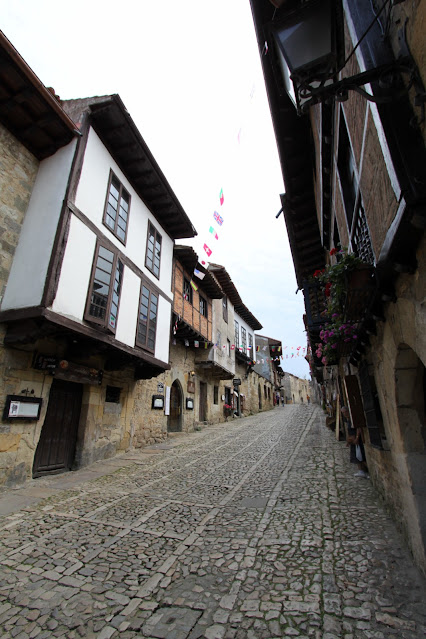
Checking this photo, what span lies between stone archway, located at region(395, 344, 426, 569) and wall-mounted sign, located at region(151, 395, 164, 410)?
900cm

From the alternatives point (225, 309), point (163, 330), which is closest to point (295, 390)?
point (225, 309)

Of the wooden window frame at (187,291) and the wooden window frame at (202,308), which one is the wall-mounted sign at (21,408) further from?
the wooden window frame at (202,308)

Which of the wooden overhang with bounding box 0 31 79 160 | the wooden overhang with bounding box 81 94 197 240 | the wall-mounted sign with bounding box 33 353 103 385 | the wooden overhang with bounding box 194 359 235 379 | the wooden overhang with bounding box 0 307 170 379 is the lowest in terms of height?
the wall-mounted sign with bounding box 33 353 103 385

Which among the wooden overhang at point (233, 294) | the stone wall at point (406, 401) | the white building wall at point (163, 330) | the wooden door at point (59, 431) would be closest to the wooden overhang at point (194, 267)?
the wooden overhang at point (233, 294)

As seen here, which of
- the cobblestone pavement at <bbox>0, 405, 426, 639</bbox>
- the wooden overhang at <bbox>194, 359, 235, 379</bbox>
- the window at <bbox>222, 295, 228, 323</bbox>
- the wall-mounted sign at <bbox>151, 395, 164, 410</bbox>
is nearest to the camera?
the cobblestone pavement at <bbox>0, 405, 426, 639</bbox>

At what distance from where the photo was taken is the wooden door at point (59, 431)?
686 cm

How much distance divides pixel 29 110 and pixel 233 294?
1479 centimetres

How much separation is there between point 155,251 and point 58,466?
7.04 metres

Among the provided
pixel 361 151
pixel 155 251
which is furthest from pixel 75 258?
pixel 361 151

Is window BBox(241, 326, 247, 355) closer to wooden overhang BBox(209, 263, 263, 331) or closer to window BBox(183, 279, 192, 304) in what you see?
wooden overhang BBox(209, 263, 263, 331)

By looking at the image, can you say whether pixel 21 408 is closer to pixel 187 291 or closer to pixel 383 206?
pixel 383 206

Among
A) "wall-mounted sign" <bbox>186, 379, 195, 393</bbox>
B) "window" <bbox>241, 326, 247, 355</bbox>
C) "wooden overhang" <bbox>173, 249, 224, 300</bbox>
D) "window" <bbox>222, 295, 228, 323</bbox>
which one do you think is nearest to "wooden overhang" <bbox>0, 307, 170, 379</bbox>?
"wall-mounted sign" <bbox>186, 379, 195, 393</bbox>

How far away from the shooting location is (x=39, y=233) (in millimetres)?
6582

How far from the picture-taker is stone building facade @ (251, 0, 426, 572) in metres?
2.10
